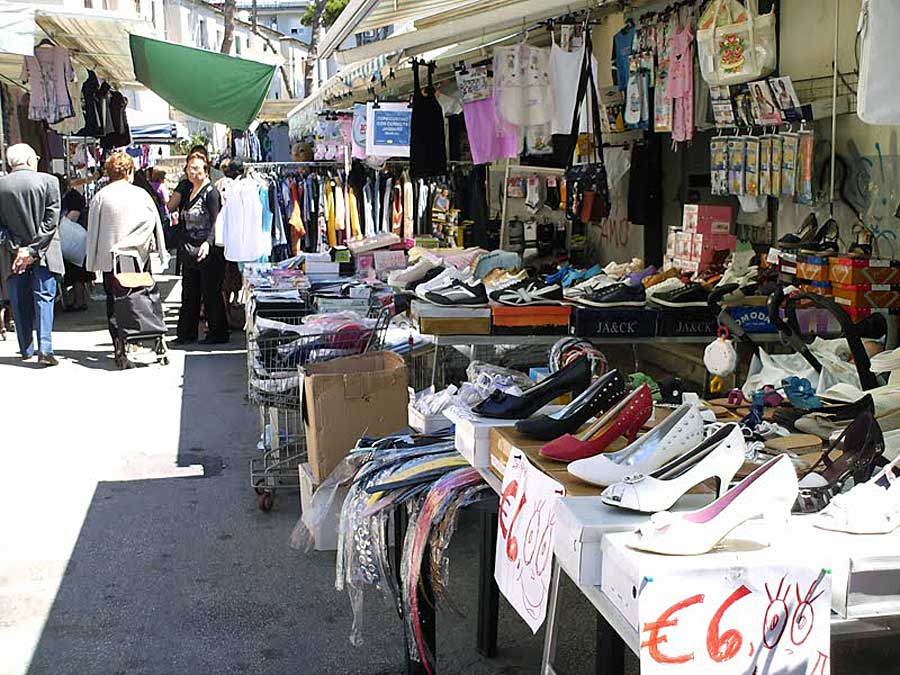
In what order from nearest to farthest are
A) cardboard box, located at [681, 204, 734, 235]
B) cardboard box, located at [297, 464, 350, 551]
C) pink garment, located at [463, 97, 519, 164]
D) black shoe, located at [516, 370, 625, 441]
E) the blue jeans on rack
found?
black shoe, located at [516, 370, 625, 441] → cardboard box, located at [297, 464, 350, 551] → cardboard box, located at [681, 204, 734, 235] → pink garment, located at [463, 97, 519, 164] → the blue jeans on rack

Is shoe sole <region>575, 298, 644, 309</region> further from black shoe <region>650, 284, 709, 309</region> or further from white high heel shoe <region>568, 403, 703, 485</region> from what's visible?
white high heel shoe <region>568, 403, 703, 485</region>

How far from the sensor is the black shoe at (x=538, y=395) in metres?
3.10

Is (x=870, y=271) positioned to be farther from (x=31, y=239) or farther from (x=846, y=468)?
(x=31, y=239)

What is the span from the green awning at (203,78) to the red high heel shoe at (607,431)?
9.15 meters

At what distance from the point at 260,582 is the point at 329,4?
3577 cm

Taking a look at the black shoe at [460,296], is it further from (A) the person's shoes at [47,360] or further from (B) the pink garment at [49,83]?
(B) the pink garment at [49,83]

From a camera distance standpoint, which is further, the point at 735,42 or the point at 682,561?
the point at 735,42

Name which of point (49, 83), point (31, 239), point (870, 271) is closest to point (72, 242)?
point (49, 83)

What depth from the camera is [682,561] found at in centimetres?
186

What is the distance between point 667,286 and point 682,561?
4.15 meters

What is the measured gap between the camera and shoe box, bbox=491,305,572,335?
5672 millimetres

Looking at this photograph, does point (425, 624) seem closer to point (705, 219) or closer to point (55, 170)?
point (705, 219)

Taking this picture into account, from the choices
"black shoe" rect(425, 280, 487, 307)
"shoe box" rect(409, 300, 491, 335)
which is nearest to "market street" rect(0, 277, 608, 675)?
"shoe box" rect(409, 300, 491, 335)

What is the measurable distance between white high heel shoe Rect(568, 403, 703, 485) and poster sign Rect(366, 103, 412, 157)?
6665mm
